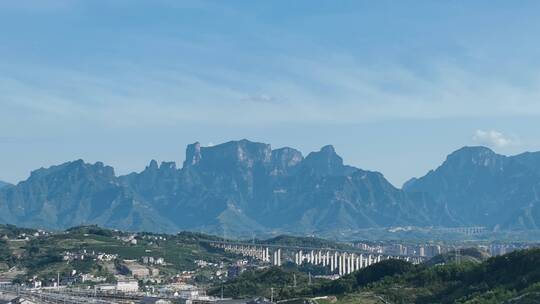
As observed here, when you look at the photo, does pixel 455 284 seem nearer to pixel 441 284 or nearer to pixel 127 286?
pixel 441 284

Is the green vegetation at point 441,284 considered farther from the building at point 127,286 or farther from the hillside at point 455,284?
the building at point 127,286

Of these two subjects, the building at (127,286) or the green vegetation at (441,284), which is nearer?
the green vegetation at (441,284)

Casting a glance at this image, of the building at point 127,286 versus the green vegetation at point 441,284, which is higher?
the green vegetation at point 441,284

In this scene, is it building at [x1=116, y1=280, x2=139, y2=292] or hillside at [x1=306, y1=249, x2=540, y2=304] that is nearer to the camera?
hillside at [x1=306, y1=249, x2=540, y2=304]

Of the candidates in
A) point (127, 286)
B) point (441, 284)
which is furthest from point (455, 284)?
point (127, 286)

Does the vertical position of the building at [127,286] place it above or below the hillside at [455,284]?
below

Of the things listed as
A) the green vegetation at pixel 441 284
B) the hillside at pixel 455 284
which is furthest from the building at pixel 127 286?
the hillside at pixel 455 284

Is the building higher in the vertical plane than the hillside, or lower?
lower

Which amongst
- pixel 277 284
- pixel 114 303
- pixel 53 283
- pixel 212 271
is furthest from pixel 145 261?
pixel 114 303

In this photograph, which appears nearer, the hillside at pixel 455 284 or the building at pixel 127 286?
the hillside at pixel 455 284

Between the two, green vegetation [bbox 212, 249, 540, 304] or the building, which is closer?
green vegetation [bbox 212, 249, 540, 304]

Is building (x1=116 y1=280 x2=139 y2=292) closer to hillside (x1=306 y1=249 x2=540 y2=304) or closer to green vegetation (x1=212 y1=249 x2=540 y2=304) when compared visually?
green vegetation (x1=212 y1=249 x2=540 y2=304)

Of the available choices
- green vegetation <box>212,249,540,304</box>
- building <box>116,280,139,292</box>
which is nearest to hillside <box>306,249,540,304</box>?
green vegetation <box>212,249,540,304</box>

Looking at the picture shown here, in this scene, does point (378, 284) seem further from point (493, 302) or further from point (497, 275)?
point (493, 302)
